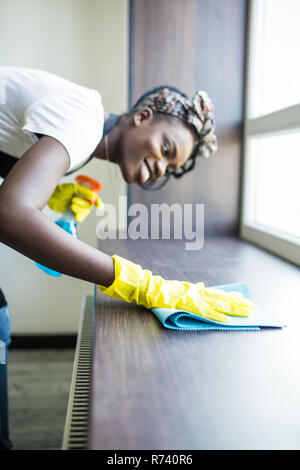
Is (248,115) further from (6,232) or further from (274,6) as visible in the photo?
(6,232)

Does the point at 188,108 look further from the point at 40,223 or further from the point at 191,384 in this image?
the point at 191,384

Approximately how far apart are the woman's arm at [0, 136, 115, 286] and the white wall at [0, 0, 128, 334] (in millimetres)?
1283

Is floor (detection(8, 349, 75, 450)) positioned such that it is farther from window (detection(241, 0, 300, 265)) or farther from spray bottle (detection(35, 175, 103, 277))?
window (detection(241, 0, 300, 265))

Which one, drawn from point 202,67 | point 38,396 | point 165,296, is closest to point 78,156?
point 165,296

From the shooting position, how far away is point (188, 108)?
4.50 ft

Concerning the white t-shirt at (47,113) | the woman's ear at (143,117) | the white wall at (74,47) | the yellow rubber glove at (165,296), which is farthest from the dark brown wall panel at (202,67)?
the yellow rubber glove at (165,296)

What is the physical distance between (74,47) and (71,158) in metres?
1.44

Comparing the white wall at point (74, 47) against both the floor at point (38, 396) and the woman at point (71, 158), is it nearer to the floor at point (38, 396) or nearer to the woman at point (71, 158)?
the floor at point (38, 396)

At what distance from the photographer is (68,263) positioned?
86 cm

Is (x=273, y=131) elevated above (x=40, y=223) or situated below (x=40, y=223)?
above

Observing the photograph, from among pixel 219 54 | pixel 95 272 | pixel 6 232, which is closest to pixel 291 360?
pixel 95 272

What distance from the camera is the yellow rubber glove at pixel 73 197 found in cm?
165

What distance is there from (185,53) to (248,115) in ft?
1.31

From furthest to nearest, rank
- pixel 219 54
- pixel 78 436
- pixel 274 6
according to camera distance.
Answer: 1. pixel 219 54
2. pixel 274 6
3. pixel 78 436
